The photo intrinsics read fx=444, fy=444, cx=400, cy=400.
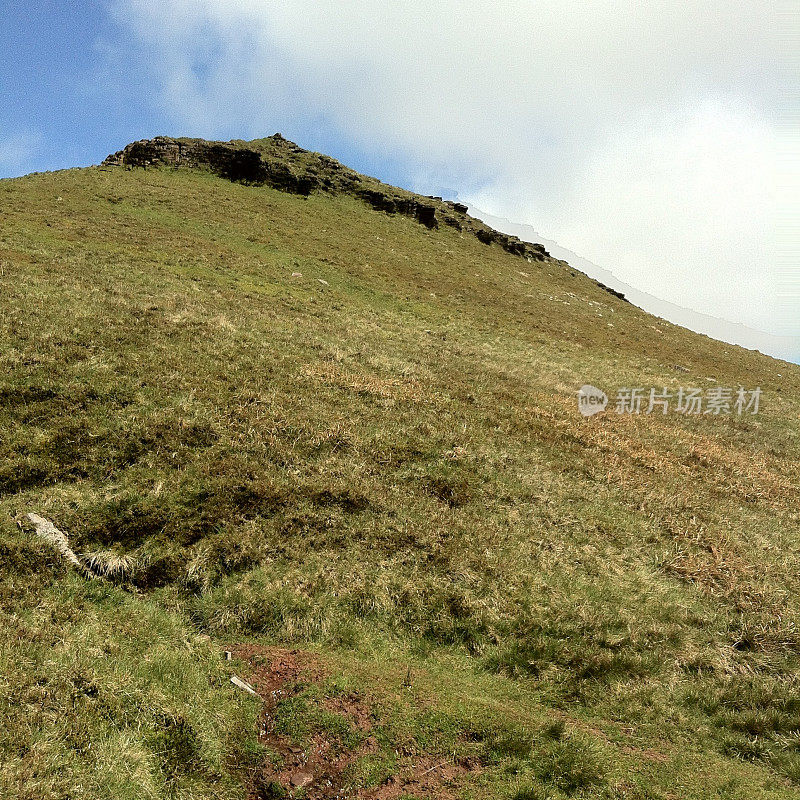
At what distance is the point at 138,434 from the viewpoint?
12.6 meters

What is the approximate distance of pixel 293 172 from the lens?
251 feet

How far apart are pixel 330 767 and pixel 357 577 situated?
4.00 m

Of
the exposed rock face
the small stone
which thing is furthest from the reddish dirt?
the exposed rock face

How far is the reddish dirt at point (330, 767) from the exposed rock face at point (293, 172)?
79318mm

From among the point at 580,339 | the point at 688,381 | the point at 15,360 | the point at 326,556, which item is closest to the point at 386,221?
the point at 580,339

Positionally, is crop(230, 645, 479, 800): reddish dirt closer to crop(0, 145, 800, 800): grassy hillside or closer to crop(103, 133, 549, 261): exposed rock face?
crop(0, 145, 800, 800): grassy hillside

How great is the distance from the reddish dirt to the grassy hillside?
33mm

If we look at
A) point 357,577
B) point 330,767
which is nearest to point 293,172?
point 357,577

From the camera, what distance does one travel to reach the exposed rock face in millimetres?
70750

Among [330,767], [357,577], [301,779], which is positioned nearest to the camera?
→ [301,779]

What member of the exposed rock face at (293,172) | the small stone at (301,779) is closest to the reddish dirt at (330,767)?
the small stone at (301,779)

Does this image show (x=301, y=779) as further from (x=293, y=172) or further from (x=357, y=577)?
(x=293, y=172)

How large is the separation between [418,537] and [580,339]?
116 feet

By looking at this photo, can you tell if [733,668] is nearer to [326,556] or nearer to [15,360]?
[326,556]
